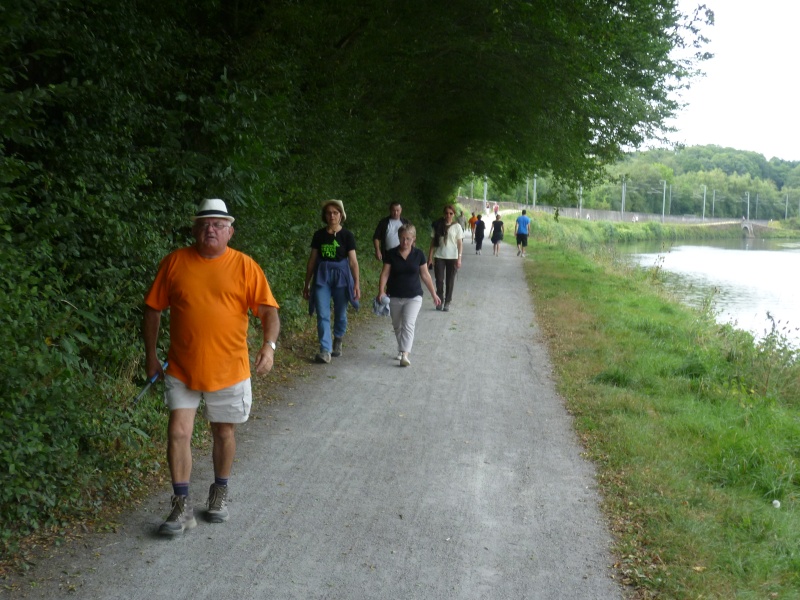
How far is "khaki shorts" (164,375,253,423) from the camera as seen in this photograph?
530cm

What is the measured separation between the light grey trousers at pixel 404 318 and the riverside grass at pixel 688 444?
1.93 m

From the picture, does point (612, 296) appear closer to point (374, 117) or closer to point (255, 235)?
point (374, 117)

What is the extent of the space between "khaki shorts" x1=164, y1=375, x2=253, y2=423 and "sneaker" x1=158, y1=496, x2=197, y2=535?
52 cm

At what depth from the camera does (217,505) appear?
5.49 metres

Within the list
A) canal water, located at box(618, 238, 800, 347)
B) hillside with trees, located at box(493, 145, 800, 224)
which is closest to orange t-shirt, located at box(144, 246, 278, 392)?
canal water, located at box(618, 238, 800, 347)

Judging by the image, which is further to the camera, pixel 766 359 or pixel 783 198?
pixel 783 198

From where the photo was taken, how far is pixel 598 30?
1316cm

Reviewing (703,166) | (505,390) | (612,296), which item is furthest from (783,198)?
(505,390)

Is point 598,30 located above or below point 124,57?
above

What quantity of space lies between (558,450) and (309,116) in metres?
7.19

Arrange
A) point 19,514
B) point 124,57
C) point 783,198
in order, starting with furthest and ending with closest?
point 783,198 < point 124,57 < point 19,514

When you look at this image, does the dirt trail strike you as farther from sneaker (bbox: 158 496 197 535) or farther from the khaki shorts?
the khaki shorts

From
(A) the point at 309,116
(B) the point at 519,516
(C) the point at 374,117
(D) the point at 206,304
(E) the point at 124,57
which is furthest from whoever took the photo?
(C) the point at 374,117

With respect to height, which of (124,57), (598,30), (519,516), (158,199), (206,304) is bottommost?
(519,516)
